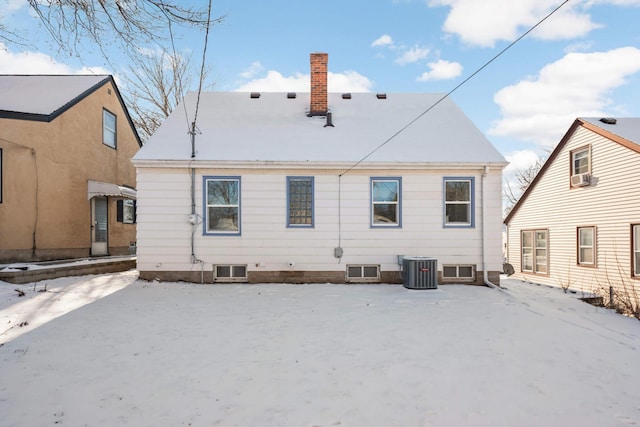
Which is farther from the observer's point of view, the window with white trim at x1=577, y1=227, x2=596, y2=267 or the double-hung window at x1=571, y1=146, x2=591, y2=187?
the double-hung window at x1=571, y1=146, x2=591, y2=187

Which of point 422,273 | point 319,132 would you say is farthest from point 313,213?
point 422,273

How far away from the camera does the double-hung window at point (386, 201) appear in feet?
33.9

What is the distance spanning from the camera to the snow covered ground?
3365 millimetres

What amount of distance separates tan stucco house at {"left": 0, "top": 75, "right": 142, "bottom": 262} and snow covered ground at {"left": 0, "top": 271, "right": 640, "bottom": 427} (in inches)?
171

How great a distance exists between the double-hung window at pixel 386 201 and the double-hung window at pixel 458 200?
56.4 inches

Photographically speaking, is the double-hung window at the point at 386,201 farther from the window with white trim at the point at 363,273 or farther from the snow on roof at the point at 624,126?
the snow on roof at the point at 624,126

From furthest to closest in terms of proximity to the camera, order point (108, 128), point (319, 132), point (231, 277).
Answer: point (108, 128) < point (319, 132) < point (231, 277)

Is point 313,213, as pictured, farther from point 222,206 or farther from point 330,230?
point 222,206

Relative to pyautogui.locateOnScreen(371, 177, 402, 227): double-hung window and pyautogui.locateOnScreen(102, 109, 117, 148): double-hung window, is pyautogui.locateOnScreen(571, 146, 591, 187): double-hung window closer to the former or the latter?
pyautogui.locateOnScreen(371, 177, 402, 227): double-hung window

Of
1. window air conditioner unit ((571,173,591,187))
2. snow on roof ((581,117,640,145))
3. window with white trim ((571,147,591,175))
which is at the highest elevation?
snow on roof ((581,117,640,145))

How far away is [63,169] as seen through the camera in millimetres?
12102

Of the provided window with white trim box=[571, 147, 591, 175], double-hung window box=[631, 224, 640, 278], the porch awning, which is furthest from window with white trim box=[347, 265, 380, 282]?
window with white trim box=[571, 147, 591, 175]

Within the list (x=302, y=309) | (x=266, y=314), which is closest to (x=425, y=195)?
(x=302, y=309)

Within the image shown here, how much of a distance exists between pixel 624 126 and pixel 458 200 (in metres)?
8.73
